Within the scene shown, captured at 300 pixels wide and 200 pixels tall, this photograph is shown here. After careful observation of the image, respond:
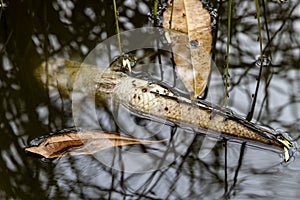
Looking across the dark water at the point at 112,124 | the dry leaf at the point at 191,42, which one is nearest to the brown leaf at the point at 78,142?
the dark water at the point at 112,124

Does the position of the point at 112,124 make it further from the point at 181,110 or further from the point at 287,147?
the point at 287,147

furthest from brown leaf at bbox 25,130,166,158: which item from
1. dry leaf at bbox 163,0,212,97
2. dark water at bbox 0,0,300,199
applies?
dry leaf at bbox 163,0,212,97

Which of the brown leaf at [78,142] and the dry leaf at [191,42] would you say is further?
the dry leaf at [191,42]

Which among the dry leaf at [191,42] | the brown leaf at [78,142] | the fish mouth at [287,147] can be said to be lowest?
the fish mouth at [287,147]

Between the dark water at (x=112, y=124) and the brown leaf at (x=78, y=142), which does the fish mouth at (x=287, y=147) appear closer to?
the dark water at (x=112, y=124)

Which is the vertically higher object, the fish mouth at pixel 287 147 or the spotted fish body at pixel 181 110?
the spotted fish body at pixel 181 110

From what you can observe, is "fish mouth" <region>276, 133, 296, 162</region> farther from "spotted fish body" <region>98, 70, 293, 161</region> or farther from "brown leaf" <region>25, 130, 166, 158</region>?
"brown leaf" <region>25, 130, 166, 158</region>

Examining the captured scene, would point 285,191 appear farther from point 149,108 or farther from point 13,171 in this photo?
point 13,171
